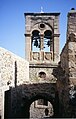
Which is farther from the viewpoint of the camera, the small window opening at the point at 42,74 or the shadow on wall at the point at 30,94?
the small window opening at the point at 42,74

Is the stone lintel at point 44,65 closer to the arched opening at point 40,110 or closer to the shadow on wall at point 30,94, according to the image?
the arched opening at point 40,110

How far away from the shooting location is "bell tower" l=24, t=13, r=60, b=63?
61.6 feet

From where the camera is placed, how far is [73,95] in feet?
21.6

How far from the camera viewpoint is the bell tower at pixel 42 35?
1877 cm

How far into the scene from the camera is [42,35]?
18984mm

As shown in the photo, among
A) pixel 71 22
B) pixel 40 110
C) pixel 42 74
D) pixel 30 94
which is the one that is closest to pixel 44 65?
pixel 42 74

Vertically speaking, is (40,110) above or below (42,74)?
below

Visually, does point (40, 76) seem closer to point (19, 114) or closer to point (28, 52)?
point (28, 52)

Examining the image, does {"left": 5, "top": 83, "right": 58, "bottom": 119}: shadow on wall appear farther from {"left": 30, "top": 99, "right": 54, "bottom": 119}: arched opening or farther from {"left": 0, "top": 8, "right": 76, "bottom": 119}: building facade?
{"left": 30, "top": 99, "right": 54, "bottom": 119}: arched opening

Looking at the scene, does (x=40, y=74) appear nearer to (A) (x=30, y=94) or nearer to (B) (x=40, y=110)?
(B) (x=40, y=110)

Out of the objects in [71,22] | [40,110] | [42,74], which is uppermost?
[71,22]

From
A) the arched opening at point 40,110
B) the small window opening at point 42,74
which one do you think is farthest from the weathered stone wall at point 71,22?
the arched opening at point 40,110

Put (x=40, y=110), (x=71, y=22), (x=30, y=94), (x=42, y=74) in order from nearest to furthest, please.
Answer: (x=71, y=22)
(x=30, y=94)
(x=40, y=110)
(x=42, y=74)

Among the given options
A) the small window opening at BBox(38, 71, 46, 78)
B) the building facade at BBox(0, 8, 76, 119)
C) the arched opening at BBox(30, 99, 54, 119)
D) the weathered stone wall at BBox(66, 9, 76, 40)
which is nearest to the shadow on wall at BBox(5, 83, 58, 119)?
the building facade at BBox(0, 8, 76, 119)
